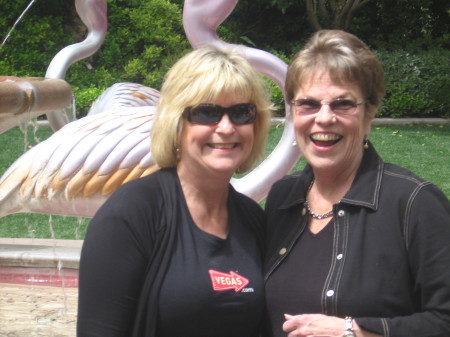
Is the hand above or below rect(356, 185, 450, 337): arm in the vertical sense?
below

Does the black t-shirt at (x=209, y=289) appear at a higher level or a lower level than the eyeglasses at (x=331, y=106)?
lower

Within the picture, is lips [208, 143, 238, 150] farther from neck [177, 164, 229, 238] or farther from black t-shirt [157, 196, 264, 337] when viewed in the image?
black t-shirt [157, 196, 264, 337]

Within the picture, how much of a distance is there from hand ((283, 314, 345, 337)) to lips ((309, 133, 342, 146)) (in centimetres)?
47

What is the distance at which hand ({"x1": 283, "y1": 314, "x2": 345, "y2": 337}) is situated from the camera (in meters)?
1.76

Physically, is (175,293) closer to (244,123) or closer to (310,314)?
(310,314)

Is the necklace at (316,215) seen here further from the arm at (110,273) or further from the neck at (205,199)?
the arm at (110,273)

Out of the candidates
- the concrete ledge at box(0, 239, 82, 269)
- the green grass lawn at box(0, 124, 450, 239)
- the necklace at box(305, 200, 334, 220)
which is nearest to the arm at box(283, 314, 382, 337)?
the necklace at box(305, 200, 334, 220)

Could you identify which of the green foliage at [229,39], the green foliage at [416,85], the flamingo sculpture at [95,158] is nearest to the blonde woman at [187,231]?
the flamingo sculpture at [95,158]

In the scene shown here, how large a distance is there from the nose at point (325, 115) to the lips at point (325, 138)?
0.04 metres

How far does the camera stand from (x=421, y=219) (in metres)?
1.74

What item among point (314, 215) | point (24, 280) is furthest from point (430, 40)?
point (314, 215)

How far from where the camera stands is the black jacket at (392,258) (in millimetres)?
1728

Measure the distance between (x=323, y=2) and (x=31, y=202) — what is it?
38.8 ft

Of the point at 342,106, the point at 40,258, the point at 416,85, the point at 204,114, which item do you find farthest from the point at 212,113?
the point at 416,85
